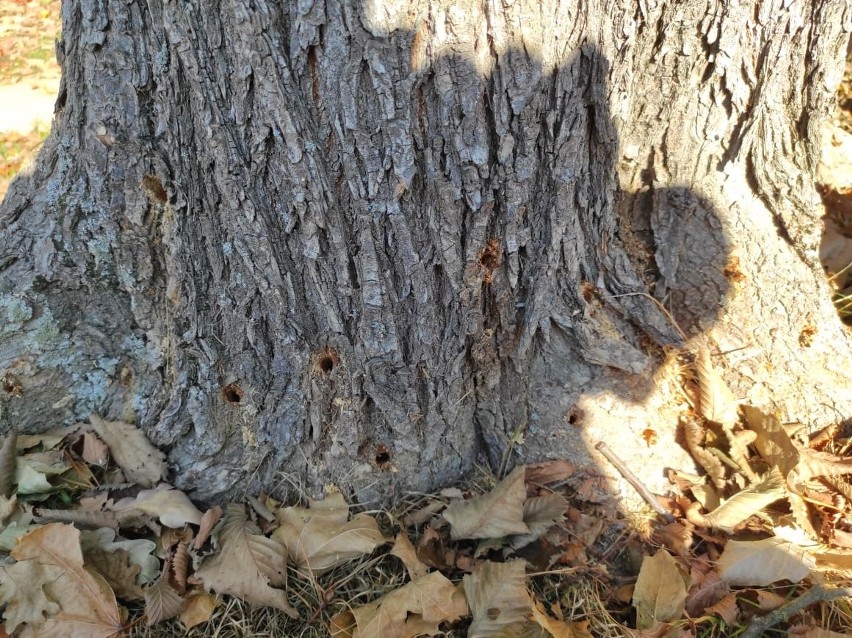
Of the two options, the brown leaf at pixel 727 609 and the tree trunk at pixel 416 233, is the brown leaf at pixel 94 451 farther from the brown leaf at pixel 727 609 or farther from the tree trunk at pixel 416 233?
the brown leaf at pixel 727 609

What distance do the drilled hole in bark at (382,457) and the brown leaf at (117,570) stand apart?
78cm

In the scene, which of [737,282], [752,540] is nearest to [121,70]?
[737,282]

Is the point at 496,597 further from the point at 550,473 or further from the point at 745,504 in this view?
the point at 745,504

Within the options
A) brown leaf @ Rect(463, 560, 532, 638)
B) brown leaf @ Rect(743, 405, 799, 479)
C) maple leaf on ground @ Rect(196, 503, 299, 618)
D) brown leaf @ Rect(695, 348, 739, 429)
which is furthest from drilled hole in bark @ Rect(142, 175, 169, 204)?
brown leaf @ Rect(743, 405, 799, 479)

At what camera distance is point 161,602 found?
1.71 meters

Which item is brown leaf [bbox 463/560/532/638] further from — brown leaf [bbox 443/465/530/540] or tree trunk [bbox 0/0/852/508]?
tree trunk [bbox 0/0/852/508]

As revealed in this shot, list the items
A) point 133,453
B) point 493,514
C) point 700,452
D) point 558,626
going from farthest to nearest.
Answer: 1. point 700,452
2. point 133,453
3. point 493,514
4. point 558,626

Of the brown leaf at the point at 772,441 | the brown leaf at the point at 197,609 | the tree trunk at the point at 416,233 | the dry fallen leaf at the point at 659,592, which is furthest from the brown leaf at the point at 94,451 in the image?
the brown leaf at the point at 772,441

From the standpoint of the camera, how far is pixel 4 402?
196cm

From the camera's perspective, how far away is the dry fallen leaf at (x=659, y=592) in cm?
169

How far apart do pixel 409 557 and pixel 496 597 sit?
0.28 metres

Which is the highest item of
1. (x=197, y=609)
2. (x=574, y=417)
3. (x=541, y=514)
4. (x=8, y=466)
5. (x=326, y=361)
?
(x=326, y=361)

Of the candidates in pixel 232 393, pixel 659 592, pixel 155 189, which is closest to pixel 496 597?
pixel 659 592

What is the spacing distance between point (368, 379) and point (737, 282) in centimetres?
141
